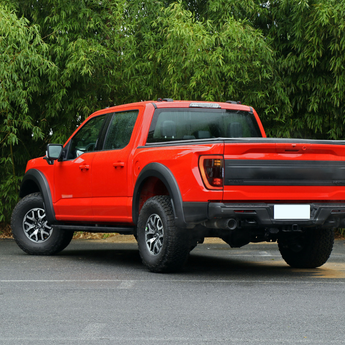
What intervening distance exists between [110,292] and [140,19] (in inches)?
324

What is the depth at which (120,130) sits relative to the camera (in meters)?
8.56

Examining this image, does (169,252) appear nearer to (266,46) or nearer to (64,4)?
(266,46)

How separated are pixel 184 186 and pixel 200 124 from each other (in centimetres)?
160

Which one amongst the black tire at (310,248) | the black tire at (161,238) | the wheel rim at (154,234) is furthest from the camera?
the black tire at (310,248)

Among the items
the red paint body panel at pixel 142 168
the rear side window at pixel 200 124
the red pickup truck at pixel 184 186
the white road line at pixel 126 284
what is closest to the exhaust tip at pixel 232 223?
the red pickup truck at pixel 184 186

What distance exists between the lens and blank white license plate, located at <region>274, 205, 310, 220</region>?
23.0ft

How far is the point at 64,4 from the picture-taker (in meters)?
13.0

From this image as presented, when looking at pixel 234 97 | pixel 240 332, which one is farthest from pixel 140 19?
pixel 240 332

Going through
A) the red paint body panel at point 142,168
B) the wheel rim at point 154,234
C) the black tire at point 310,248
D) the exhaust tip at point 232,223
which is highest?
the red paint body panel at point 142,168

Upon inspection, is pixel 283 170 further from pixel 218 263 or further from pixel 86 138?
pixel 86 138

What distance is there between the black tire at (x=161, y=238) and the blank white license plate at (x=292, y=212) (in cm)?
100

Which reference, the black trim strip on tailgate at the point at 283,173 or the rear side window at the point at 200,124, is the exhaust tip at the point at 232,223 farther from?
the rear side window at the point at 200,124

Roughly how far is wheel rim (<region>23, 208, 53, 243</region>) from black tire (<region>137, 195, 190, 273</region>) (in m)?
2.48

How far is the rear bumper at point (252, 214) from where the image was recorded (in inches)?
270
